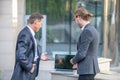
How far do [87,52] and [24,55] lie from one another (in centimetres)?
92

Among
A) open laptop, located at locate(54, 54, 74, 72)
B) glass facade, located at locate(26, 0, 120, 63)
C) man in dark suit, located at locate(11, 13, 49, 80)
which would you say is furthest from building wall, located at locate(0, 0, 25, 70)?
man in dark suit, located at locate(11, 13, 49, 80)

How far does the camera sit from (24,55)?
6031mm

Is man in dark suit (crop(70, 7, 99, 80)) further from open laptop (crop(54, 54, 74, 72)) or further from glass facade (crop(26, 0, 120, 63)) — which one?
glass facade (crop(26, 0, 120, 63))

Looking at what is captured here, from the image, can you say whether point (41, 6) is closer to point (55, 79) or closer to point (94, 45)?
point (55, 79)

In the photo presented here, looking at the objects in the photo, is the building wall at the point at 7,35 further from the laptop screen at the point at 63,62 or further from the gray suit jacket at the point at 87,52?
the gray suit jacket at the point at 87,52

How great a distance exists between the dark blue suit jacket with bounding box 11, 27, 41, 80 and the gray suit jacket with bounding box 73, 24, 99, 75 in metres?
0.66

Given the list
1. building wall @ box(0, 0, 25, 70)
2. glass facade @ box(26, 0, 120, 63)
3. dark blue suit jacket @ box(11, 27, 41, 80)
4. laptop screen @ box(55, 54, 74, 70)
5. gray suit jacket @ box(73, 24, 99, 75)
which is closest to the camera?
dark blue suit jacket @ box(11, 27, 41, 80)

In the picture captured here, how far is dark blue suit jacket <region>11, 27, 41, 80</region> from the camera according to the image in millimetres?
6043

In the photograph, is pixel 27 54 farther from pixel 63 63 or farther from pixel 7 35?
pixel 7 35

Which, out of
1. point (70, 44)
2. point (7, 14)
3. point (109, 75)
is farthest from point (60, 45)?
point (109, 75)

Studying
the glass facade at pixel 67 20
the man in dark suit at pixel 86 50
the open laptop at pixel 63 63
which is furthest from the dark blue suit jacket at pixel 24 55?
the glass facade at pixel 67 20

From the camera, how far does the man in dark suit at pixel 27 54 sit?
6.06m

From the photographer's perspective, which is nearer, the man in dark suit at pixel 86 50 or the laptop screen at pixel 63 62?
the man in dark suit at pixel 86 50

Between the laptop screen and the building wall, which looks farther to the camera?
the building wall
